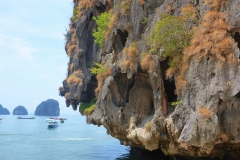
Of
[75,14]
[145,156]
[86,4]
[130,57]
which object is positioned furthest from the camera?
[75,14]

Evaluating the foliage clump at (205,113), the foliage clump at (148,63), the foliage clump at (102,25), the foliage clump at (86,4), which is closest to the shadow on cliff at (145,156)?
the foliage clump at (148,63)

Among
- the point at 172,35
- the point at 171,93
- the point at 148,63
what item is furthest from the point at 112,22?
the point at 172,35


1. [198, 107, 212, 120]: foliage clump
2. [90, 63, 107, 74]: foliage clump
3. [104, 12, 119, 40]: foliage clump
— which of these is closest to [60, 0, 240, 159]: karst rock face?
[198, 107, 212, 120]: foliage clump

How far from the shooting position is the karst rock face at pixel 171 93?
11.8 meters

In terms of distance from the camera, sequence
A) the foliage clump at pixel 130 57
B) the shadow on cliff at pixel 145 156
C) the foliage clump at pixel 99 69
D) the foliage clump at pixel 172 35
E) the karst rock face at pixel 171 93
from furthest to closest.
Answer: the shadow on cliff at pixel 145 156
the foliage clump at pixel 99 69
the foliage clump at pixel 130 57
the foliage clump at pixel 172 35
the karst rock face at pixel 171 93

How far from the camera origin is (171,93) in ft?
62.7

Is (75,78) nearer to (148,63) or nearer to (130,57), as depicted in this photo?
(130,57)

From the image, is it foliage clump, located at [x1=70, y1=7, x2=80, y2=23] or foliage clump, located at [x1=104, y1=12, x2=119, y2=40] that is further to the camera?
foliage clump, located at [x1=70, y1=7, x2=80, y2=23]

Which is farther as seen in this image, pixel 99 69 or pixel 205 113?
pixel 99 69

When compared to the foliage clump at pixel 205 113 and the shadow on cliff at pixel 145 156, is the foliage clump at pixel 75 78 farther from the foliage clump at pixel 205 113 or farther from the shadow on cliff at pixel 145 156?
the foliage clump at pixel 205 113

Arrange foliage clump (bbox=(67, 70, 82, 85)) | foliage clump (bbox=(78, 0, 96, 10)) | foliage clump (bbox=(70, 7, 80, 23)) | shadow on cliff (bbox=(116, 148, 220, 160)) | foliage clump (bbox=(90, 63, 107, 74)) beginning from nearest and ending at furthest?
foliage clump (bbox=(90, 63, 107, 74)) → shadow on cliff (bbox=(116, 148, 220, 160)) → foliage clump (bbox=(78, 0, 96, 10)) → foliage clump (bbox=(67, 70, 82, 85)) → foliage clump (bbox=(70, 7, 80, 23))

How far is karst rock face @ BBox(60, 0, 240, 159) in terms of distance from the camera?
11828mm

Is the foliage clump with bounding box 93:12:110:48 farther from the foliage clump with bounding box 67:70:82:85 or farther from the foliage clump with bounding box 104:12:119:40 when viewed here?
the foliage clump with bounding box 67:70:82:85

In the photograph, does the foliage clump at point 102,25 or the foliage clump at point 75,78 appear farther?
the foliage clump at point 75,78
